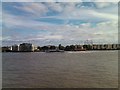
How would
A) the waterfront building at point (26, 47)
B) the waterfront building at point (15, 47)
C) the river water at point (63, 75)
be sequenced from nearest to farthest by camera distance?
the river water at point (63, 75) < the waterfront building at point (15, 47) < the waterfront building at point (26, 47)

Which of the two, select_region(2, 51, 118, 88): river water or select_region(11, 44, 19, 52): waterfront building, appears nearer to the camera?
select_region(2, 51, 118, 88): river water

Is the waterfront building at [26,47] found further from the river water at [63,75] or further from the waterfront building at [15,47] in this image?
the river water at [63,75]

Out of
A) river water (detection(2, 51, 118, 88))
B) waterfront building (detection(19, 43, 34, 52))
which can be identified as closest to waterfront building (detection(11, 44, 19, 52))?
waterfront building (detection(19, 43, 34, 52))

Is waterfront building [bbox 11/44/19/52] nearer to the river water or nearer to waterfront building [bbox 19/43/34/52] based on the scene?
waterfront building [bbox 19/43/34/52]

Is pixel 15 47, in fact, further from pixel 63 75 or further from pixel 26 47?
pixel 63 75

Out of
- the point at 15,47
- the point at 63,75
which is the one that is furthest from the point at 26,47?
the point at 63,75

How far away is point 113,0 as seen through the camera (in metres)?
3.74

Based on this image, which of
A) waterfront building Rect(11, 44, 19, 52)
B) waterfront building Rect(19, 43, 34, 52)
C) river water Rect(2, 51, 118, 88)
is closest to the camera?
river water Rect(2, 51, 118, 88)

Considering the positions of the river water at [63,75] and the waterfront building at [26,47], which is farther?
the waterfront building at [26,47]

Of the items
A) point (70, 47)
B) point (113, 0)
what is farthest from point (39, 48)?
point (113, 0)

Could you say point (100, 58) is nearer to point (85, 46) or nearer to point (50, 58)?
point (50, 58)

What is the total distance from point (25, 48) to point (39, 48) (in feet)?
1.29

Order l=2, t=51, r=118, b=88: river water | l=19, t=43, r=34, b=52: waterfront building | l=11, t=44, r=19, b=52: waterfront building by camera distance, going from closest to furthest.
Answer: l=2, t=51, r=118, b=88: river water
l=11, t=44, r=19, b=52: waterfront building
l=19, t=43, r=34, b=52: waterfront building

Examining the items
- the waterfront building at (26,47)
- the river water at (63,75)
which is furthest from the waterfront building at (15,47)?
the river water at (63,75)
